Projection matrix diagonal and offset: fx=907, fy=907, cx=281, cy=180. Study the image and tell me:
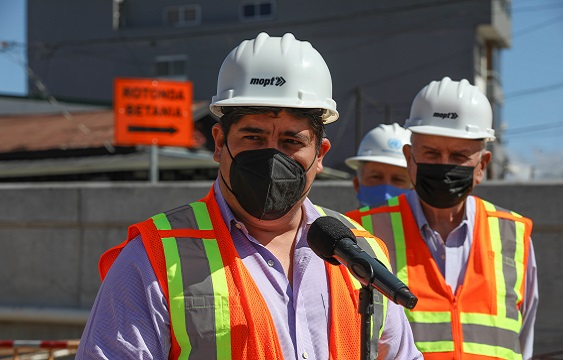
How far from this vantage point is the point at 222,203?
2.89 m

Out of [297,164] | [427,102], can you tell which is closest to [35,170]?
[427,102]

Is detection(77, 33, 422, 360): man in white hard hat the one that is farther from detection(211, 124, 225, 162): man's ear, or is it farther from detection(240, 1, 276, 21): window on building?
detection(240, 1, 276, 21): window on building

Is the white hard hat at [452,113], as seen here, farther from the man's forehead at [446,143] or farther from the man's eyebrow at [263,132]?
the man's eyebrow at [263,132]

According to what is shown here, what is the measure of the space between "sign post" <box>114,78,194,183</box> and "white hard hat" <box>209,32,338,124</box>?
42.4 feet

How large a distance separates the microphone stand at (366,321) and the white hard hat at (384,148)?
394cm

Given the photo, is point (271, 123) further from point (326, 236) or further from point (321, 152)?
point (326, 236)

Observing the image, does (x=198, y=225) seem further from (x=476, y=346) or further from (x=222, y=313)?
(x=476, y=346)

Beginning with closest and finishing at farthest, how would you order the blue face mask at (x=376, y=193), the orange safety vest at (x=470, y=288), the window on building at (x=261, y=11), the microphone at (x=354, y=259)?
the microphone at (x=354, y=259) < the orange safety vest at (x=470, y=288) < the blue face mask at (x=376, y=193) < the window on building at (x=261, y=11)

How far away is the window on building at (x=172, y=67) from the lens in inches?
1564

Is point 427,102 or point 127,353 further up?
point 427,102

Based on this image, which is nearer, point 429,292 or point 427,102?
point 429,292

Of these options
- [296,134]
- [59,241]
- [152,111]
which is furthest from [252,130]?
[152,111]

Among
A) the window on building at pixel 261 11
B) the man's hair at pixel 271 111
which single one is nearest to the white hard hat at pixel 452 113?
the man's hair at pixel 271 111

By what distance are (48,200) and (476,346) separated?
5479 mm
